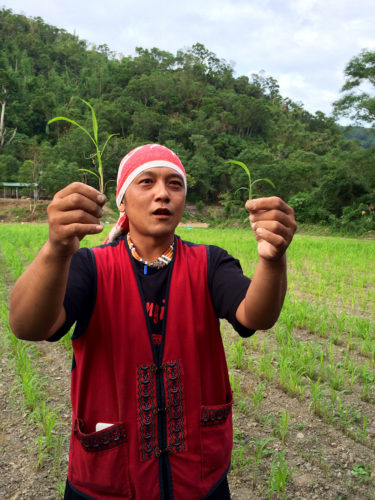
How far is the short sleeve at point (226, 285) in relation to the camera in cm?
108

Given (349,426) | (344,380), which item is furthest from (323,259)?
(349,426)

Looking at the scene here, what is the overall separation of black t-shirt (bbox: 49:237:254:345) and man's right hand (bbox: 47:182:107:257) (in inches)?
9.4

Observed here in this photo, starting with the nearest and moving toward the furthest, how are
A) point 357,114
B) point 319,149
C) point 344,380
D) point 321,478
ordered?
point 321,478 < point 344,380 < point 357,114 < point 319,149

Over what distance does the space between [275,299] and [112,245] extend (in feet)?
1.92

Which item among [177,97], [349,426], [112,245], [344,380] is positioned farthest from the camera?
[177,97]

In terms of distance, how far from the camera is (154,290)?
112 cm

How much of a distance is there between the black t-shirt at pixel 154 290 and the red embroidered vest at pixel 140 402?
0.09 ft

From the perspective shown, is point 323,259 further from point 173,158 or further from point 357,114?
point 357,114

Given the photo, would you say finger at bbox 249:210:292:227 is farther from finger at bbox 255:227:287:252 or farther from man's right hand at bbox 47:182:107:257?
man's right hand at bbox 47:182:107:257

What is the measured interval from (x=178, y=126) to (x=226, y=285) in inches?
2006

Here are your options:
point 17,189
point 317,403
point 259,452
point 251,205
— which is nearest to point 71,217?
point 251,205

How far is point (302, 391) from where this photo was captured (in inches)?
101

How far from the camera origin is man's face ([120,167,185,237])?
1.08 meters

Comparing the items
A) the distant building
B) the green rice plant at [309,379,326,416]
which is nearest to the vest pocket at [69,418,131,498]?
the green rice plant at [309,379,326,416]
